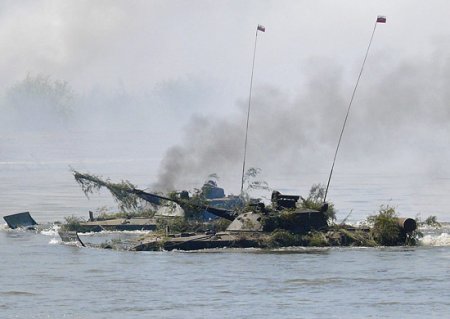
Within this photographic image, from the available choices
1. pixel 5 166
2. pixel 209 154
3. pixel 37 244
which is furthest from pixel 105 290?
pixel 5 166

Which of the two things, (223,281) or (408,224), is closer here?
(223,281)

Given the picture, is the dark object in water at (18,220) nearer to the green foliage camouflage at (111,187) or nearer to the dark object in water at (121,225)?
the dark object in water at (121,225)

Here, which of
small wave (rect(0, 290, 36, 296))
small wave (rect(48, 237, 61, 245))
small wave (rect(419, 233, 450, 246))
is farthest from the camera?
small wave (rect(48, 237, 61, 245))

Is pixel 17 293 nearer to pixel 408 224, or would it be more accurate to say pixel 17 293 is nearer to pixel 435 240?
pixel 408 224

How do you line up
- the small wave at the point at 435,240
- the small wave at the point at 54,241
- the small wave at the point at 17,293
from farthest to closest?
the small wave at the point at 54,241, the small wave at the point at 435,240, the small wave at the point at 17,293

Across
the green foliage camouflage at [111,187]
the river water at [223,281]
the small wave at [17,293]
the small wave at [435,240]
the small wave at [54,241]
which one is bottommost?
the small wave at [17,293]

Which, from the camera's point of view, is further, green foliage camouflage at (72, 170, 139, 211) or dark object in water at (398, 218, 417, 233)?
green foliage camouflage at (72, 170, 139, 211)

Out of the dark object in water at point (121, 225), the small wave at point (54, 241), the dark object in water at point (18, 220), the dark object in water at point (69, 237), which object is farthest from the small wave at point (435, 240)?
the dark object in water at point (18, 220)

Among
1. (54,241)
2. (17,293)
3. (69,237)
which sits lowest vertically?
(17,293)

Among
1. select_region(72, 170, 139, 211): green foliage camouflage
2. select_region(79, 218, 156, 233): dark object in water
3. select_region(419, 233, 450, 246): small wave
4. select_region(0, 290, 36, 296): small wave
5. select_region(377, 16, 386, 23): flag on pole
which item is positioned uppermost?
select_region(377, 16, 386, 23): flag on pole

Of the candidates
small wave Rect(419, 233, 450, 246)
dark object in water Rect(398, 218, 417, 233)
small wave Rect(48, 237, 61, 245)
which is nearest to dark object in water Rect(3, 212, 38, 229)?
small wave Rect(48, 237, 61, 245)

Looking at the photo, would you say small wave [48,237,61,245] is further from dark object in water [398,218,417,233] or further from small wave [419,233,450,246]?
small wave [419,233,450,246]

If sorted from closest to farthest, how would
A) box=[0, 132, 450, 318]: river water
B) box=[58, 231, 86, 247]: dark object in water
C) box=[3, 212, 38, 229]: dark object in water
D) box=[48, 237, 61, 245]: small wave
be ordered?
box=[0, 132, 450, 318]: river water < box=[58, 231, 86, 247]: dark object in water < box=[48, 237, 61, 245]: small wave < box=[3, 212, 38, 229]: dark object in water

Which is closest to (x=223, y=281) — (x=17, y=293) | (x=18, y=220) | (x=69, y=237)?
(x=17, y=293)
